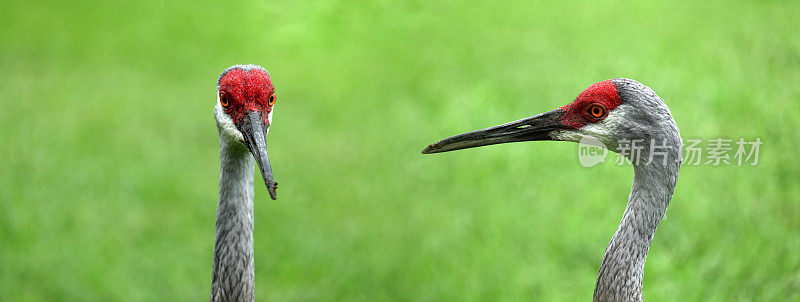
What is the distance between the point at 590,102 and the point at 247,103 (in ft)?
3.27

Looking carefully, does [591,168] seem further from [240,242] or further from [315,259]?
[240,242]

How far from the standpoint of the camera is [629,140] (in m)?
2.18

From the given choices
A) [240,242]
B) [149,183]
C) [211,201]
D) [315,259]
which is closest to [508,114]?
[315,259]

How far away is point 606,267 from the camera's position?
2.23 metres

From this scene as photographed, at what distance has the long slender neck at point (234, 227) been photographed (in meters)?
2.33

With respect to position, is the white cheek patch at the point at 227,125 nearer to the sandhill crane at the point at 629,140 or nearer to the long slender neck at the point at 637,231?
the sandhill crane at the point at 629,140

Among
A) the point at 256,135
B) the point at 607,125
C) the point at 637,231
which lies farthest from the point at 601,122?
the point at 256,135

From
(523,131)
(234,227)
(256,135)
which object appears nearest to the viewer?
(256,135)

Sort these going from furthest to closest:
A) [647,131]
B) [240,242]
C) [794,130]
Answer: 1. [794,130]
2. [240,242]
3. [647,131]

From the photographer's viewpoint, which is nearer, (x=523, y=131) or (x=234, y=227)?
(x=523, y=131)

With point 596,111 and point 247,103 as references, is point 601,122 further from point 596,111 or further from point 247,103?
point 247,103

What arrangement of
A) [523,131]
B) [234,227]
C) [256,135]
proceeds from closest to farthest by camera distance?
1. [256,135]
2. [523,131]
3. [234,227]

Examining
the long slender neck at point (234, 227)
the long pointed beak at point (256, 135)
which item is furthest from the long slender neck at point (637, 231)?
the long slender neck at point (234, 227)

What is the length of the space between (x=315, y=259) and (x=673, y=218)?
6.43 ft
